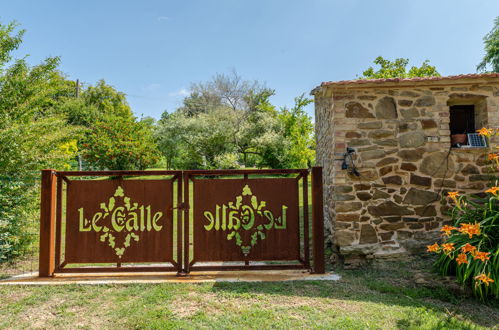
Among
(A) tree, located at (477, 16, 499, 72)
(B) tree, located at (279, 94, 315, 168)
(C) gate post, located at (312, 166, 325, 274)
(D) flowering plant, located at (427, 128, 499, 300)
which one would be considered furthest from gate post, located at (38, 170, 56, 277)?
(A) tree, located at (477, 16, 499, 72)

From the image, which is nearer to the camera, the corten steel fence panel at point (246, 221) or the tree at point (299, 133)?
the corten steel fence panel at point (246, 221)

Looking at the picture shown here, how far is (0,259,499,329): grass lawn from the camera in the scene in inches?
108

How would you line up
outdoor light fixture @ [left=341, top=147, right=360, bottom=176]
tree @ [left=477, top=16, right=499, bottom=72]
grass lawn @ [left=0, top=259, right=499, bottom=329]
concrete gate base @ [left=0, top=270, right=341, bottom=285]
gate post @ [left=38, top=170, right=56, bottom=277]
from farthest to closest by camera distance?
tree @ [left=477, top=16, right=499, bottom=72]
outdoor light fixture @ [left=341, top=147, right=360, bottom=176]
gate post @ [left=38, top=170, right=56, bottom=277]
concrete gate base @ [left=0, top=270, right=341, bottom=285]
grass lawn @ [left=0, top=259, right=499, bottom=329]

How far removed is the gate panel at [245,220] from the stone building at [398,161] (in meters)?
0.87

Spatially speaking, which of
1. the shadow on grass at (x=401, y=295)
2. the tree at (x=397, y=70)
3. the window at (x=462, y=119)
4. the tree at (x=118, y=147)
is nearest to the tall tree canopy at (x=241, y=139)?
the tree at (x=118, y=147)

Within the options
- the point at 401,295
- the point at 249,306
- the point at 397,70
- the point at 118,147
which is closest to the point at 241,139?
the point at 118,147

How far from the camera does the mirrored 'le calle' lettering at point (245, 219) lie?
413cm

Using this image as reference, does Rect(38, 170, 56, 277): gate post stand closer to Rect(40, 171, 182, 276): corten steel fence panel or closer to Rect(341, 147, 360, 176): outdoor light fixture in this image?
Rect(40, 171, 182, 276): corten steel fence panel

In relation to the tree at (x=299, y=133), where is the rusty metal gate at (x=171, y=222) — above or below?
below

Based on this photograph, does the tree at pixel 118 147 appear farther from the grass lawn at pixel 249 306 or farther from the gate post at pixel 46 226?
the grass lawn at pixel 249 306

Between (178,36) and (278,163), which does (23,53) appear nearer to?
(178,36)

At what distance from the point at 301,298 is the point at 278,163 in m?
13.5

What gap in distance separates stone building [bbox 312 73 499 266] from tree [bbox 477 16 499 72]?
13134mm

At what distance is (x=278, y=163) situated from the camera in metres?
16.5
